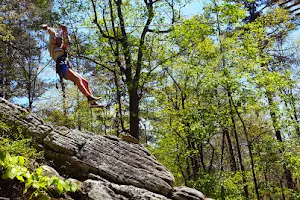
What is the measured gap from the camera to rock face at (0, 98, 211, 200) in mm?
5262

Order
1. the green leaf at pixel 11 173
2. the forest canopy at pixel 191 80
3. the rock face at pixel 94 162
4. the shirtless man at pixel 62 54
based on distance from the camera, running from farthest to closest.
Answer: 1. the forest canopy at pixel 191 80
2. the shirtless man at pixel 62 54
3. the rock face at pixel 94 162
4. the green leaf at pixel 11 173

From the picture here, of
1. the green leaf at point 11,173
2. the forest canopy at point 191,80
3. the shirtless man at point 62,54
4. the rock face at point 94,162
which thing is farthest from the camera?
the forest canopy at point 191,80

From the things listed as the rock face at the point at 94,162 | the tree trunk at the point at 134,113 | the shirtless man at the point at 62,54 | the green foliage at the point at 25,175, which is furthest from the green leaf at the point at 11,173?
the tree trunk at the point at 134,113

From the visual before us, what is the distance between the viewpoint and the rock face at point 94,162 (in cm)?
526

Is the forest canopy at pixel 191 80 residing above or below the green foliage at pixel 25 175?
above

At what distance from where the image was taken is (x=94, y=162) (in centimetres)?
547

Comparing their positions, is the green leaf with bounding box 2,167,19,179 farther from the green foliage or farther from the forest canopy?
the forest canopy

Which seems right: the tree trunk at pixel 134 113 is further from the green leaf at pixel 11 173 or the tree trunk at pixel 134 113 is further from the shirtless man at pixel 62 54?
the green leaf at pixel 11 173

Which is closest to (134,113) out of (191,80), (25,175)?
(191,80)

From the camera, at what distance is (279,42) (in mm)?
16047

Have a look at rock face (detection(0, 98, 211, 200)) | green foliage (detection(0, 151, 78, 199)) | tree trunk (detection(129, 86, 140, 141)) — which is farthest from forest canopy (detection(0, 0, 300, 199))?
green foliage (detection(0, 151, 78, 199))

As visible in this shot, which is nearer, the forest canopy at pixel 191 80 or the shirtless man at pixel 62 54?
the shirtless man at pixel 62 54

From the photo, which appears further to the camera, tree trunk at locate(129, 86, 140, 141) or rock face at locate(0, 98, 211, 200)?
tree trunk at locate(129, 86, 140, 141)

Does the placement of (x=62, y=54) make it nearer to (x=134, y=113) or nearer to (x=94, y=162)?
(x=94, y=162)
